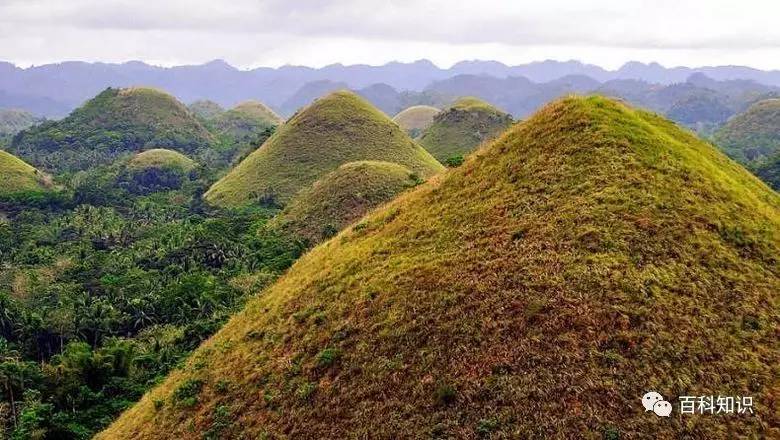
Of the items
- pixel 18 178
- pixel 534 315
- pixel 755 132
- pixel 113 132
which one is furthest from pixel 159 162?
pixel 755 132

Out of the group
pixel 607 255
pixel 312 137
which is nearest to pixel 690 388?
pixel 607 255

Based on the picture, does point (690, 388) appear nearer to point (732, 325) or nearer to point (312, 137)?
point (732, 325)

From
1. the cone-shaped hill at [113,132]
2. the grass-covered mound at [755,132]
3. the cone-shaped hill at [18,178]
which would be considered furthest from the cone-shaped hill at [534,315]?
the grass-covered mound at [755,132]

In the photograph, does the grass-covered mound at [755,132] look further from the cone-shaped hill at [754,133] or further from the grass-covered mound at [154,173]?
the grass-covered mound at [154,173]

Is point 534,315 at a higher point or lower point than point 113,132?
higher

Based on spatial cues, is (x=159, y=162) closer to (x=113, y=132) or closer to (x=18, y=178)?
(x=18, y=178)

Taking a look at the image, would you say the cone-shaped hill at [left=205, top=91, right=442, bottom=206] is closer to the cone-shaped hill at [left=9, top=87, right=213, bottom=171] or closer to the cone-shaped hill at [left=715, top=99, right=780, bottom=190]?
the cone-shaped hill at [left=9, top=87, right=213, bottom=171]
